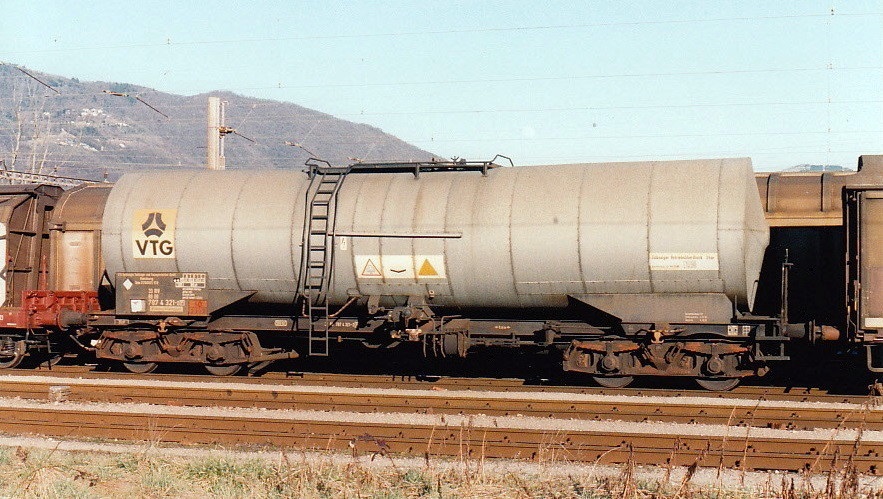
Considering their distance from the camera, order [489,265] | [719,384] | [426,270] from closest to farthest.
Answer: [489,265], [719,384], [426,270]

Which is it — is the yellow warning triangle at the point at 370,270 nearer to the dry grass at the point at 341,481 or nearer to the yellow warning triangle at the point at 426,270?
the yellow warning triangle at the point at 426,270

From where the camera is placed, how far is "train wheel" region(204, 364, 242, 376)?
17.1 metres

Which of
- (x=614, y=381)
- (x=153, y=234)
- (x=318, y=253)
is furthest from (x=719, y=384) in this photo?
(x=153, y=234)

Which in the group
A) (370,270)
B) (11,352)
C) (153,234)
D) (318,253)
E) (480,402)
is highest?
(153,234)

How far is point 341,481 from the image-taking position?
31.3 feet

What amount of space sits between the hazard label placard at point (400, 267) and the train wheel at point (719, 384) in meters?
4.91

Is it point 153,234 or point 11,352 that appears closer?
point 153,234

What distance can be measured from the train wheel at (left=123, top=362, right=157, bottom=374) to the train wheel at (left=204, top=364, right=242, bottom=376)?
3.84 ft

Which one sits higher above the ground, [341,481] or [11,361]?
[11,361]

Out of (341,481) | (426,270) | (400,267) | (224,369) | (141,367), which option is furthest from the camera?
(141,367)

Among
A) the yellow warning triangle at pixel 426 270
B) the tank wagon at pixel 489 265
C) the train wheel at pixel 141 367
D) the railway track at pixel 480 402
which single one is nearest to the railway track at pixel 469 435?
the railway track at pixel 480 402

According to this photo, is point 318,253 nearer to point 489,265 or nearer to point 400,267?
point 400,267

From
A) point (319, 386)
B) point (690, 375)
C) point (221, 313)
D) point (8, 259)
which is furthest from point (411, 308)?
point (8, 259)

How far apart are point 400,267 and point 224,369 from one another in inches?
179
